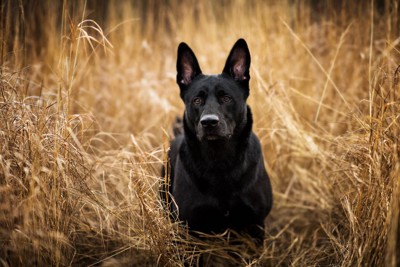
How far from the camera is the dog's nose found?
97.7 inches

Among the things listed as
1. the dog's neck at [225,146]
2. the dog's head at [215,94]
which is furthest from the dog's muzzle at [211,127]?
the dog's neck at [225,146]

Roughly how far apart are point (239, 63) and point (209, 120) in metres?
0.65

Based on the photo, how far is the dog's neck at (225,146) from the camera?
2.73 metres

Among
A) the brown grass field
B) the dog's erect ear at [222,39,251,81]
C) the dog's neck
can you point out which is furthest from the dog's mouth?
the dog's erect ear at [222,39,251,81]

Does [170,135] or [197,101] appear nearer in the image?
[197,101]

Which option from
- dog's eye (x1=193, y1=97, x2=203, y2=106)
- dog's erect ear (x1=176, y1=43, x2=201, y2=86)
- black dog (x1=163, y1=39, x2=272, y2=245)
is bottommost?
black dog (x1=163, y1=39, x2=272, y2=245)

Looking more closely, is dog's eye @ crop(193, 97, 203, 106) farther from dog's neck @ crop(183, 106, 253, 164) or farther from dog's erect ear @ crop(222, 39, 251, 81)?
dog's erect ear @ crop(222, 39, 251, 81)

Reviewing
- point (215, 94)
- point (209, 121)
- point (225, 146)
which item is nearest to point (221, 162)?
point (225, 146)

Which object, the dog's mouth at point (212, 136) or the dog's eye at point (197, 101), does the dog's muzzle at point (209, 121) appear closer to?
the dog's mouth at point (212, 136)

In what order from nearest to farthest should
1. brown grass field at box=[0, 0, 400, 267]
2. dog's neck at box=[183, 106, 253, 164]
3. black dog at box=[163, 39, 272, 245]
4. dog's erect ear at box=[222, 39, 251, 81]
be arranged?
brown grass field at box=[0, 0, 400, 267], black dog at box=[163, 39, 272, 245], dog's neck at box=[183, 106, 253, 164], dog's erect ear at box=[222, 39, 251, 81]

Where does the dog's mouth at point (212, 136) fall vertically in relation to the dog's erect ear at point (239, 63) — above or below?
below

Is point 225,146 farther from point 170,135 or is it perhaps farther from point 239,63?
point 170,135

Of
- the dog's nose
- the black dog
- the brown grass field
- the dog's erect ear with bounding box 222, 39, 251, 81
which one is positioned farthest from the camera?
the dog's erect ear with bounding box 222, 39, 251, 81

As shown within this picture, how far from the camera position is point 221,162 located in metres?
2.71
